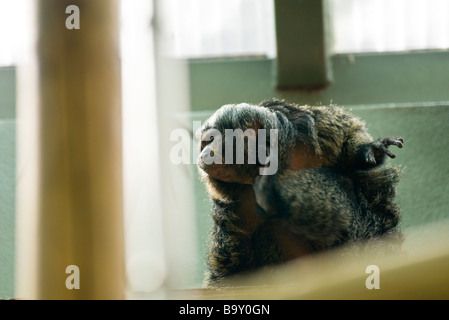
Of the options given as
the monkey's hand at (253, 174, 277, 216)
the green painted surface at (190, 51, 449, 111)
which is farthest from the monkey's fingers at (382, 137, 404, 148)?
the green painted surface at (190, 51, 449, 111)

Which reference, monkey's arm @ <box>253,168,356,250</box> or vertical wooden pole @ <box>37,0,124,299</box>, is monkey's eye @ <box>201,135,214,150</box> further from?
vertical wooden pole @ <box>37,0,124,299</box>

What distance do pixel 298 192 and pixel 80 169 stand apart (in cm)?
77

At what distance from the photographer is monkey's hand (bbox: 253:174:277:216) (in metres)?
1.34

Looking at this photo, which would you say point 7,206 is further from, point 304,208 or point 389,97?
point 389,97

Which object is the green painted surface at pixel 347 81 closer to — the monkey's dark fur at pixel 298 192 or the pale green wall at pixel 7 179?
the monkey's dark fur at pixel 298 192

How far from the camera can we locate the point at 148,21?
188cm

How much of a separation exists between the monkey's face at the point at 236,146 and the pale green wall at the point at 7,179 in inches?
33.5

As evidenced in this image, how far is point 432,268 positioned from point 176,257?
136cm

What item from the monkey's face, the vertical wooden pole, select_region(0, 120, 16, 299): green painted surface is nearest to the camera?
the vertical wooden pole

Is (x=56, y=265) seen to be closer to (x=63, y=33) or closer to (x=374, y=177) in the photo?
(x=63, y=33)

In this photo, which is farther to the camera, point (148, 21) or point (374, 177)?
point (148, 21)

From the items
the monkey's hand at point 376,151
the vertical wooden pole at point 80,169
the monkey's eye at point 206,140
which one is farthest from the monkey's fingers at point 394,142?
the vertical wooden pole at point 80,169

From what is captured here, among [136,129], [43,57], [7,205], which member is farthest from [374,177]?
[7,205]
